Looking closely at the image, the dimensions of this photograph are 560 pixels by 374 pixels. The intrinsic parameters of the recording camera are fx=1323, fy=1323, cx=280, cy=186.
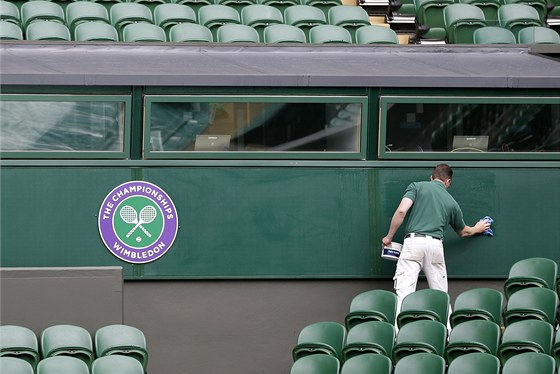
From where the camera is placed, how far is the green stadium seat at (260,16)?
14.8 meters

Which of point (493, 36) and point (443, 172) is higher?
point (493, 36)

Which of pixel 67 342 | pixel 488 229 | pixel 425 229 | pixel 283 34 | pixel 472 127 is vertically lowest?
pixel 67 342

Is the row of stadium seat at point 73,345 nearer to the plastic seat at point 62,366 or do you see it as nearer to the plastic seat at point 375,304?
the plastic seat at point 62,366

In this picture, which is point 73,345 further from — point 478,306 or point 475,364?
point 478,306

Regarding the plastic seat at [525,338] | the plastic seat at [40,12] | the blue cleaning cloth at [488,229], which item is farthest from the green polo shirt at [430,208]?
the plastic seat at [40,12]

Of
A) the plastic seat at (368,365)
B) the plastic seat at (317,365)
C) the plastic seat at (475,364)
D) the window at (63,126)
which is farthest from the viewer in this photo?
the window at (63,126)

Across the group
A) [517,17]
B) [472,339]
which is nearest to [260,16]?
[517,17]

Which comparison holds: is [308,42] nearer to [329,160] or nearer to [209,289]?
[329,160]

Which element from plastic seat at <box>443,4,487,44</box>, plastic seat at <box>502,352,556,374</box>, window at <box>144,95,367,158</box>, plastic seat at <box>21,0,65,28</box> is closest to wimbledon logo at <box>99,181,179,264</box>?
window at <box>144,95,367,158</box>

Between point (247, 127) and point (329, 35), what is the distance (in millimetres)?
2560

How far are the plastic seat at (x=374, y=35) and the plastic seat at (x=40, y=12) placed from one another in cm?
326

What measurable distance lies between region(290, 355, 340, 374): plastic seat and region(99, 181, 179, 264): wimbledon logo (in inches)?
96.0

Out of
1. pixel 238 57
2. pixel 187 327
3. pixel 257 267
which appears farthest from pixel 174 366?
pixel 238 57

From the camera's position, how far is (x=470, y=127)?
40.1 ft
